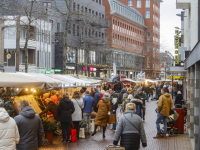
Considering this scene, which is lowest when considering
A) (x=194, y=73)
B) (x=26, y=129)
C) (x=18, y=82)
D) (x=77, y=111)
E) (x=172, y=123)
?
(x=172, y=123)

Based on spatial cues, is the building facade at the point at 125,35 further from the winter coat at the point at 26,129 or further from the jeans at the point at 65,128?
the winter coat at the point at 26,129

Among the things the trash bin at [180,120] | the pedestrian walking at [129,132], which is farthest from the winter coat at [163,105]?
the pedestrian walking at [129,132]

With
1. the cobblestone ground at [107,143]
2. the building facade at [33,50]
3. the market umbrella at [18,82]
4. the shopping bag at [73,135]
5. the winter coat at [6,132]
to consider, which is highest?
the building facade at [33,50]

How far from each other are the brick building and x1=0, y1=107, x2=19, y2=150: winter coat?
67383mm

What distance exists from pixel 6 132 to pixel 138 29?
336 ft

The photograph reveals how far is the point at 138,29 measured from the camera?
4232 inches

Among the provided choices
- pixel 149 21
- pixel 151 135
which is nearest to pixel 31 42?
pixel 151 135

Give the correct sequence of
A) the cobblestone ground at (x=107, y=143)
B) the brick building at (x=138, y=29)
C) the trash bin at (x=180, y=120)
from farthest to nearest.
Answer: the brick building at (x=138, y=29), the trash bin at (x=180, y=120), the cobblestone ground at (x=107, y=143)

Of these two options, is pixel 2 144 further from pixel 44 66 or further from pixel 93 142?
pixel 44 66

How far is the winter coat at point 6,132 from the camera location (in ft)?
21.7

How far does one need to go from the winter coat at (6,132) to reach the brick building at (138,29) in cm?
6738

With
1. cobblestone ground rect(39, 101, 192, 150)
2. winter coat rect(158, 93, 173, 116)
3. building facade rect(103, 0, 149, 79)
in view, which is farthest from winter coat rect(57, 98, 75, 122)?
building facade rect(103, 0, 149, 79)

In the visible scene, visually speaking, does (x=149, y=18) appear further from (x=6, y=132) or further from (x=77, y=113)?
(x=6, y=132)

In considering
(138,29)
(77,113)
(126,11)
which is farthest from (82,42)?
(138,29)
